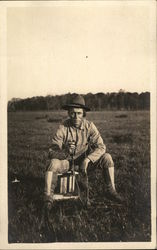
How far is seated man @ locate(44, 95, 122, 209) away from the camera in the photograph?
145 centimetres

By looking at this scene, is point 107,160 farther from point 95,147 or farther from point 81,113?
point 81,113

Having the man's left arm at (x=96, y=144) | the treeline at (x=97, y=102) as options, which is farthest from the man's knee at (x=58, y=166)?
the treeline at (x=97, y=102)

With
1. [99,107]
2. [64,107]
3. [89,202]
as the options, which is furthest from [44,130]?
[89,202]

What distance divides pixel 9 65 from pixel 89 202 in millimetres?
646

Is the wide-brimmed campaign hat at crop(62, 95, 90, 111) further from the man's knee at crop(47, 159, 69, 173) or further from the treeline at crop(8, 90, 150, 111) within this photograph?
the man's knee at crop(47, 159, 69, 173)

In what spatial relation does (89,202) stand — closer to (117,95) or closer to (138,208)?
(138,208)

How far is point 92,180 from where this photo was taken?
4.81 feet

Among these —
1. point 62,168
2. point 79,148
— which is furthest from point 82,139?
point 62,168

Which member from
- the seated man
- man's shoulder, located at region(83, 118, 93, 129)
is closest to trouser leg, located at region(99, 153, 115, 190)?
the seated man

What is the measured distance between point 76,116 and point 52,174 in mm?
255

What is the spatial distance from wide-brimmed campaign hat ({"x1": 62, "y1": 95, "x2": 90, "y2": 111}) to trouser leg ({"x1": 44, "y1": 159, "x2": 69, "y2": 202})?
0.74ft

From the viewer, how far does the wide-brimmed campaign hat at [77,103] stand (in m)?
1.46

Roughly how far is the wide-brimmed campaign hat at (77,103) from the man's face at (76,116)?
0.05 feet

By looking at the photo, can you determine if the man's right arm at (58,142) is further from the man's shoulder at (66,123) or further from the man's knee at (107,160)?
the man's knee at (107,160)
